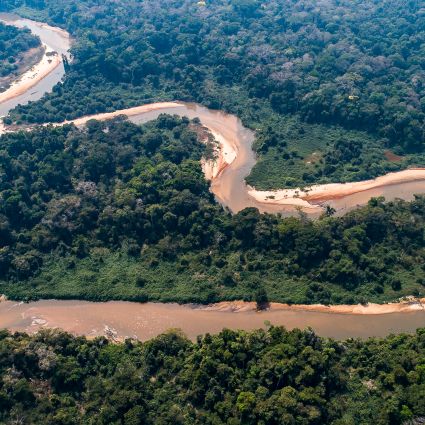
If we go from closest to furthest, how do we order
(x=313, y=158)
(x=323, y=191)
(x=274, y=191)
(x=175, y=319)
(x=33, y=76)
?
(x=175, y=319) < (x=323, y=191) < (x=274, y=191) < (x=313, y=158) < (x=33, y=76)

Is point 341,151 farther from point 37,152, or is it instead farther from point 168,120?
point 37,152

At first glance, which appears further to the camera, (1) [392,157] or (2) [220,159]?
(2) [220,159]

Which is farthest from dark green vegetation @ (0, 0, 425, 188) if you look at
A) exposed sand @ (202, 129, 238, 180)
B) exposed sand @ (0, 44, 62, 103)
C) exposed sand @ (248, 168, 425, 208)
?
exposed sand @ (0, 44, 62, 103)

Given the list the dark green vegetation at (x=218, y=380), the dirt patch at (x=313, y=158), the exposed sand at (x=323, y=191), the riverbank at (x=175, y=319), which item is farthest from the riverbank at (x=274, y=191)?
the dark green vegetation at (x=218, y=380)

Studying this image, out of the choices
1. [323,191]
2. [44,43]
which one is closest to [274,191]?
[323,191]

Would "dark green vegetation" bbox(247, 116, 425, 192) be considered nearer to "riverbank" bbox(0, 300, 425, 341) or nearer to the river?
"riverbank" bbox(0, 300, 425, 341)

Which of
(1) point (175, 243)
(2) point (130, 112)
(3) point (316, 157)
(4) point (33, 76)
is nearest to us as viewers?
(1) point (175, 243)

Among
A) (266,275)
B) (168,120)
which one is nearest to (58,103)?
(168,120)

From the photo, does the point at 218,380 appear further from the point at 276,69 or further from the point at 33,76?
the point at 33,76
